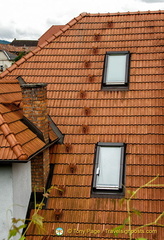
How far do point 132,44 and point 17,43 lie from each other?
11018 cm

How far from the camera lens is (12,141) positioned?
5723 millimetres


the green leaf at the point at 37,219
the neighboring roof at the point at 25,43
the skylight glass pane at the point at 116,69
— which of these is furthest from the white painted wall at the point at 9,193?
the neighboring roof at the point at 25,43

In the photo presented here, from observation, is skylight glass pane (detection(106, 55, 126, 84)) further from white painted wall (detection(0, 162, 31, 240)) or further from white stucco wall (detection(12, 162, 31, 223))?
white painted wall (detection(0, 162, 31, 240))

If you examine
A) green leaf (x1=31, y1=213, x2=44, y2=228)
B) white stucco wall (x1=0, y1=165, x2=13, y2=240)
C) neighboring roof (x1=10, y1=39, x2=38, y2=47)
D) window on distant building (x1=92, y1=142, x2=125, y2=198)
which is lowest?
green leaf (x1=31, y1=213, x2=44, y2=228)

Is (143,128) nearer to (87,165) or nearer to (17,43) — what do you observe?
(87,165)

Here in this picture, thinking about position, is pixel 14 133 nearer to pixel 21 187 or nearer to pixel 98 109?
pixel 21 187

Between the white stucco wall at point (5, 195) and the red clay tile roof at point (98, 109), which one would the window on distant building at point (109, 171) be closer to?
the red clay tile roof at point (98, 109)

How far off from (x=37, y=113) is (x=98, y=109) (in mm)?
1886

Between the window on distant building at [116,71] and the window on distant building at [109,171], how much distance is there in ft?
6.15

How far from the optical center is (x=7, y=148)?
566 centimetres

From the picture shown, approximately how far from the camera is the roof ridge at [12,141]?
5.48m

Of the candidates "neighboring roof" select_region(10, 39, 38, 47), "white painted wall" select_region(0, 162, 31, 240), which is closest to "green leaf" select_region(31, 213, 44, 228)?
"white painted wall" select_region(0, 162, 31, 240)

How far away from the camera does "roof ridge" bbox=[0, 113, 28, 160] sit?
5.48 meters

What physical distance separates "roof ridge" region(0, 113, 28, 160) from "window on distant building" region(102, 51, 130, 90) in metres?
3.44
